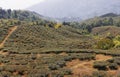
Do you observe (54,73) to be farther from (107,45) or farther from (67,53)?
(107,45)

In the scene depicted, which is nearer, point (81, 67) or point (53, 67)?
point (53, 67)

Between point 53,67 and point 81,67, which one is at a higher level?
point 53,67

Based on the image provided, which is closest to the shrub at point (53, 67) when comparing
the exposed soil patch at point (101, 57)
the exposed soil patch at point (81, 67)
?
the exposed soil patch at point (81, 67)

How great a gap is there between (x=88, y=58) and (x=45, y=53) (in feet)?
33.0

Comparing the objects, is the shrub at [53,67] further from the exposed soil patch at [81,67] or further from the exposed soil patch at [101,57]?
the exposed soil patch at [101,57]

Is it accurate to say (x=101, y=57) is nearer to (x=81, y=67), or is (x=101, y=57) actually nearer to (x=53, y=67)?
(x=81, y=67)

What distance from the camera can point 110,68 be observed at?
29.2 metres

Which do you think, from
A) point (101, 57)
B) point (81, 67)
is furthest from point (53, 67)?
point (101, 57)

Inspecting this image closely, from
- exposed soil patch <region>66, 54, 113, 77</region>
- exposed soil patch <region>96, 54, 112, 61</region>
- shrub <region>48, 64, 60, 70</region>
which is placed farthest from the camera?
exposed soil patch <region>96, 54, 112, 61</region>

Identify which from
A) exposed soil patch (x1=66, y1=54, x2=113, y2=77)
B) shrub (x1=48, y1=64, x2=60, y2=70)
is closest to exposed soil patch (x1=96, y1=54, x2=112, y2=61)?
exposed soil patch (x1=66, y1=54, x2=113, y2=77)

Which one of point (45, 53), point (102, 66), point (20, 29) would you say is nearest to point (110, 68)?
point (102, 66)

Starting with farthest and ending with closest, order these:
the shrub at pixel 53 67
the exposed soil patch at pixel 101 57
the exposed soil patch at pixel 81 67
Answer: the exposed soil patch at pixel 101 57, the shrub at pixel 53 67, the exposed soil patch at pixel 81 67

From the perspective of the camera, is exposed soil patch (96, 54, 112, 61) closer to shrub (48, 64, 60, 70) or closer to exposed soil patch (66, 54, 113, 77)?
exposed soil patch (66, 54, 113, 77)

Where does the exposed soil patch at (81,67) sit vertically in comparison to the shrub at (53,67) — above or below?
below
